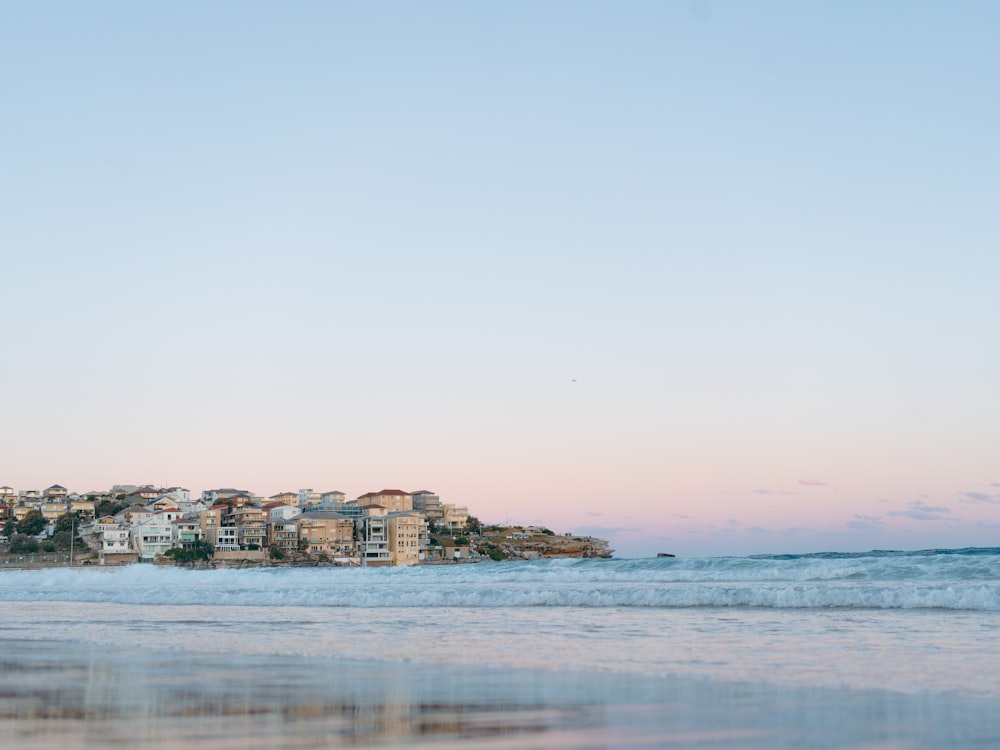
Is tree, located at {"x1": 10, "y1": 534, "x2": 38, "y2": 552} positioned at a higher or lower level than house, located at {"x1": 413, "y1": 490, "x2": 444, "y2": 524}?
lower

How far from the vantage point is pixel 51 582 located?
50.8 metres

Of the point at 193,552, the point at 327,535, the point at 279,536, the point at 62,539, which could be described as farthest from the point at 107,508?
the point at 327,535

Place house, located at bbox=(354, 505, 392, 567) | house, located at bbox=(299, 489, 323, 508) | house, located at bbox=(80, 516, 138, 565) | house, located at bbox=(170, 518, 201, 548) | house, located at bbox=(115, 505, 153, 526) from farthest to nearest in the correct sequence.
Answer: house, located at bbox=(299, 489, 323, 508) → house, located at bbox=(115, 505, 153, 526) → house, located at bbox=(170, 518, 201, 548) → house, located at bbox=(80, 516, 138, 565) → house, located at bbox=(354, 505, 392, 567)

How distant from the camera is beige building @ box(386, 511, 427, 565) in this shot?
349ft

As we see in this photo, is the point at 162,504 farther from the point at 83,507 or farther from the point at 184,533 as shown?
the point at 83,507

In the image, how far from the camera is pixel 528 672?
11711mm

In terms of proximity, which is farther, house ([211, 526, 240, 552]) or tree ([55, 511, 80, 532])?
tree ([55, 511, 80, 532])

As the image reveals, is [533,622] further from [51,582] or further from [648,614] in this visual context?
[51,582]

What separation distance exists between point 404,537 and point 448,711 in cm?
10042

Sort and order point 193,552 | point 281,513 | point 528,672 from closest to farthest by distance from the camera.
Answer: point 528,672 < point 193,552 < point 281,513

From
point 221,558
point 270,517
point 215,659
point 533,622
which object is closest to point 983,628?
point 533,622

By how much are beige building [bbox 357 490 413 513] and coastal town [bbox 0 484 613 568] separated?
13cm

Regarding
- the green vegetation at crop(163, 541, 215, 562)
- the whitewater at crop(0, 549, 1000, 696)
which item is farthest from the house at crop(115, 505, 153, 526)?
the whitewater at crop(0, 549, 1000, 696)

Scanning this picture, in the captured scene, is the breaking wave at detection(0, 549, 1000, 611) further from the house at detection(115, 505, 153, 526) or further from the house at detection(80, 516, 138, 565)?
the house at detection(115, 505, 153, 526)
